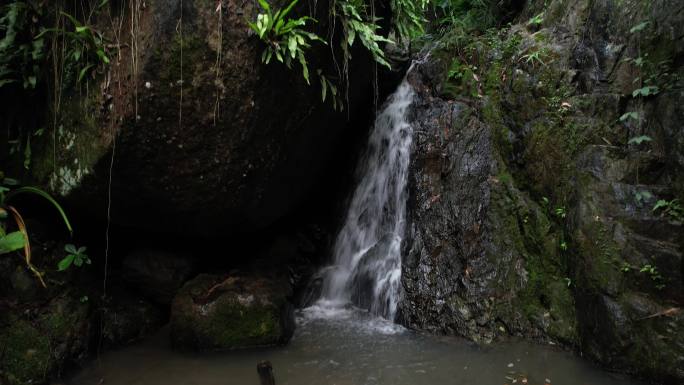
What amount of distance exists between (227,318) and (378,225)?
2.81 m

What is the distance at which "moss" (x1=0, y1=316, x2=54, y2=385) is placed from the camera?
4.08m

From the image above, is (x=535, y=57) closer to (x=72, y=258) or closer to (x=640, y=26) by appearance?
(x=640, y=26)

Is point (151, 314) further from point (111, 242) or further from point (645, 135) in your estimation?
point (645, 135)

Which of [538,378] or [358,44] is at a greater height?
[358,44]

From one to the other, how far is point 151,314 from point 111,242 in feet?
3.55

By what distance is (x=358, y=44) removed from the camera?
5836mm

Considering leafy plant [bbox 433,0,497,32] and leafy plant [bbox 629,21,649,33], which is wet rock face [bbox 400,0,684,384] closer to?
leafy plant [bbox 629,21,649,33]

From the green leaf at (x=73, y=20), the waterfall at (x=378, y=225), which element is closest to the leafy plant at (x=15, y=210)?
the green leaf at (x=73, y=20)

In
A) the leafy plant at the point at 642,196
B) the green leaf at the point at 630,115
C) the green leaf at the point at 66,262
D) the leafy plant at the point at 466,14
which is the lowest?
the green leaf at the point at 66,262

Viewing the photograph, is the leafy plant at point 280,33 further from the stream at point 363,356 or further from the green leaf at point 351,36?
the stream at point 363,356

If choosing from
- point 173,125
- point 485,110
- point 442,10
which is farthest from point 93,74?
point 442,10

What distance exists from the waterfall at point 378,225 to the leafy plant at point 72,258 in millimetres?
3181

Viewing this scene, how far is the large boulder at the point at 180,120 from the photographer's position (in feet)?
13.3

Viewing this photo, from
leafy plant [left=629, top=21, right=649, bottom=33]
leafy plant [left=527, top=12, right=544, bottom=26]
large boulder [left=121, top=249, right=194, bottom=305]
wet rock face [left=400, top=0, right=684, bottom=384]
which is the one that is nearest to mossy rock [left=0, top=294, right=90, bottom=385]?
large boulder [left=121, top=249, right=194, bottom=305]
